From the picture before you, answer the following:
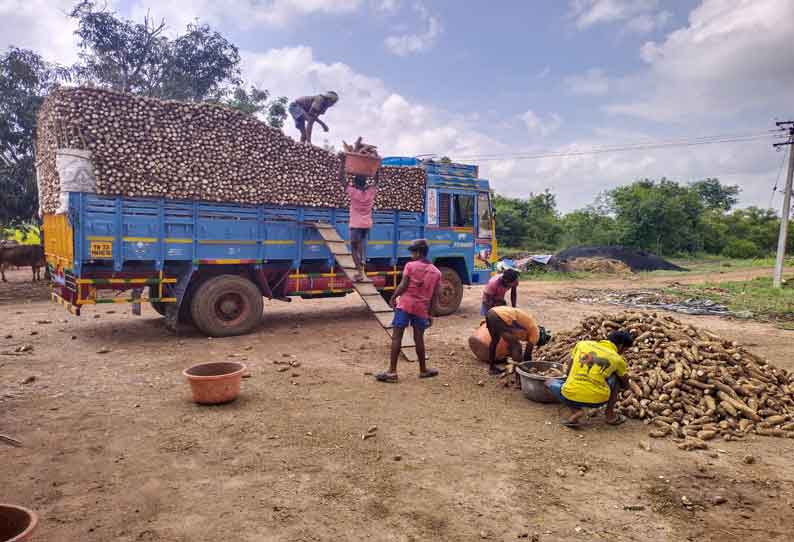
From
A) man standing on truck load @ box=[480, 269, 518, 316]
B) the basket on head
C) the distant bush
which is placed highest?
the basket on head

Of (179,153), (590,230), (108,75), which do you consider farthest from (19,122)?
(590,230)

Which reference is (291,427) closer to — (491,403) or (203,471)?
(203,471)

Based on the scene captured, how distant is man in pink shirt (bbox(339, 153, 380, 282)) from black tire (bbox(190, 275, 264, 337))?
5.98ft

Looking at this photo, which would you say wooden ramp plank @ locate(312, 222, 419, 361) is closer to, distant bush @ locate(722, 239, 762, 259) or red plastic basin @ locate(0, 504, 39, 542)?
red plastic basin @ locate(0, 504, 39, 542)

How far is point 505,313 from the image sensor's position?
661 centimetres

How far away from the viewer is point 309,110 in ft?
36.1

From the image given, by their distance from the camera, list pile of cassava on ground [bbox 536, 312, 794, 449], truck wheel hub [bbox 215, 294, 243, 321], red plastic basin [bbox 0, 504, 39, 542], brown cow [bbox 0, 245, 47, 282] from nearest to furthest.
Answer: red plastic basin [bbox 0, 504, 39, 542] → pile of cassava on ground [bbox 536, 312, 794, 449] → truck wheel hub [bbox 215, 294, 243, 321] → brown cow [bbox 0, 245, 47, 282]

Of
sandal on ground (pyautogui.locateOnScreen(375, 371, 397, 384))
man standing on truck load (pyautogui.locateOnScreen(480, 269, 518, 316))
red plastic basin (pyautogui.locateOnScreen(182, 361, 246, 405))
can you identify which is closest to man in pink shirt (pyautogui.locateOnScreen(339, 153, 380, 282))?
man standing on truck load (pyautogui.locateOnScreen(480, 269, 518, 316))

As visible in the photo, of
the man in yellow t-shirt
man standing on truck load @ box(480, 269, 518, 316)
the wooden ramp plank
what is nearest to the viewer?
the man in yellow t-shirt

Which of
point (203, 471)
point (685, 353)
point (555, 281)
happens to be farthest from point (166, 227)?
point (555, 281)

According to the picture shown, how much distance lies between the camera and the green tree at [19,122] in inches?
546

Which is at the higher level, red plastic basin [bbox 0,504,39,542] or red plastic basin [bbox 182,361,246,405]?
red plastic basin [bbox 0,504,39,542]

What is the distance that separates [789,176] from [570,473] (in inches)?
827

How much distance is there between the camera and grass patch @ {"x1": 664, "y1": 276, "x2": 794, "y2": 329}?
12.5m
